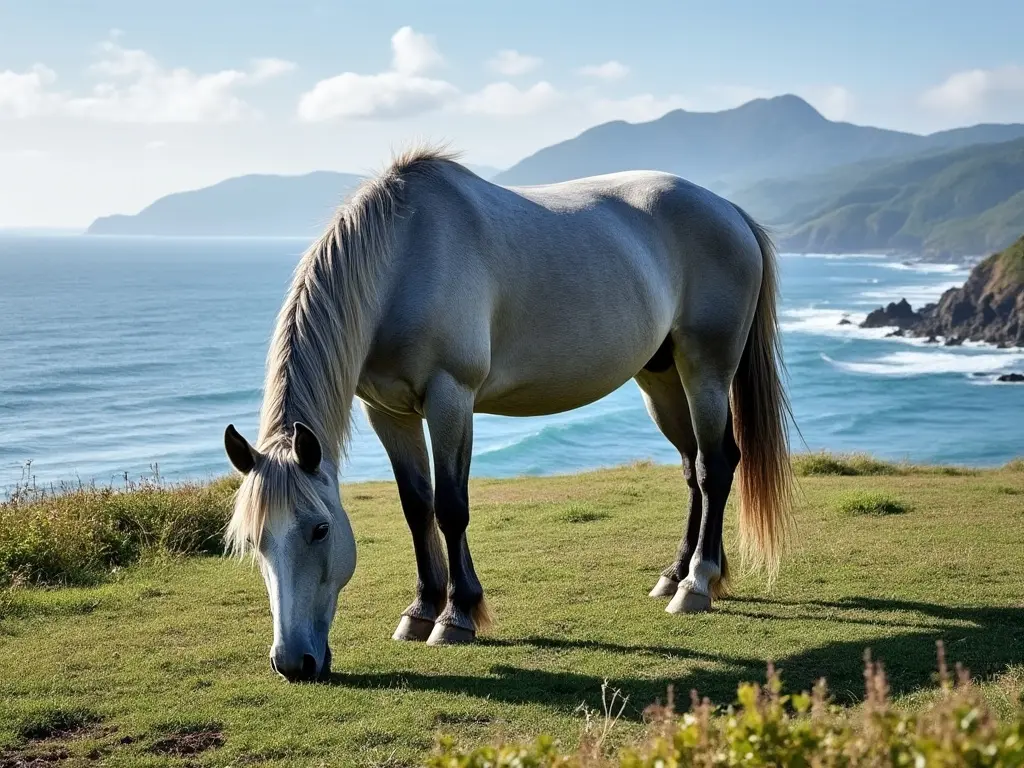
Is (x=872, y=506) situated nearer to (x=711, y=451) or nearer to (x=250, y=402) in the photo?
(x=711, y=451)

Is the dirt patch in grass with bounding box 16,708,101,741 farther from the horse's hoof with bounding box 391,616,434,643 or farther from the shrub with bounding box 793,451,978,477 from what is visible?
the shrub with bounding box 793,451,978,477

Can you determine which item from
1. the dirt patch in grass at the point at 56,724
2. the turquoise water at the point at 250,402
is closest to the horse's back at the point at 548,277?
the dirt patch in grass at the point at 56,724

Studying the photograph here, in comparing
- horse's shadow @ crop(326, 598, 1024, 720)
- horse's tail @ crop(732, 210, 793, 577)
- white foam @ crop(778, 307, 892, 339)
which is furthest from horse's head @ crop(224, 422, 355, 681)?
white foam @ crop(778, 307, 892, 339)

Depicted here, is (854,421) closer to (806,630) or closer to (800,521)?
(800,521)

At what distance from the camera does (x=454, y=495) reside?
5680 mm

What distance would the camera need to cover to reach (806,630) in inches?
234

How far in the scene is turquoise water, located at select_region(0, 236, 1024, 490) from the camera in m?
38.1

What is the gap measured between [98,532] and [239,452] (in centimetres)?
442

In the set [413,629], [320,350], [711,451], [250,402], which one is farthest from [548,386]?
[250,402]

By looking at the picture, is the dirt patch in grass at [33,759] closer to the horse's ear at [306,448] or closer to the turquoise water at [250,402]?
the horse's ear at [306,448]

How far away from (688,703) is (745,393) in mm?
2961

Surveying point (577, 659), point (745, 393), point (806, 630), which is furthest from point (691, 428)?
point (577, 659)

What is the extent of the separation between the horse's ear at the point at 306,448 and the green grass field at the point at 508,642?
3.60 feet

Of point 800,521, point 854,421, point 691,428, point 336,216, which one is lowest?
point 854,421
